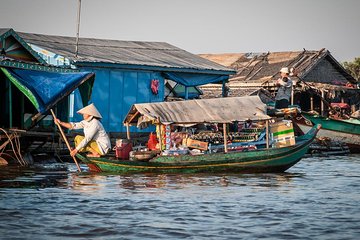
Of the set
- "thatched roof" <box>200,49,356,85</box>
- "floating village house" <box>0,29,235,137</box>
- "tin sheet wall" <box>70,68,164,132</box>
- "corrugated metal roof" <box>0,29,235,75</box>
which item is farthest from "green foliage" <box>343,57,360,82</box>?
"tin sheet wall" <box>70,68,164,132</box>

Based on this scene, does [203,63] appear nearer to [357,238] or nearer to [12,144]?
[12,144]

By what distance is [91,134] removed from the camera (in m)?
14.4

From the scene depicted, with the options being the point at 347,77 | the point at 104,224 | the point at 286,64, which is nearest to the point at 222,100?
the point at 104,224

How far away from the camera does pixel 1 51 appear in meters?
16.7

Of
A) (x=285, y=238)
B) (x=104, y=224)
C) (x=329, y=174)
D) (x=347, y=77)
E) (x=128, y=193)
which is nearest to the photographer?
(x=285, y=238)

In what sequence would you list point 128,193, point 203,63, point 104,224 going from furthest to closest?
Answer: point 203,63, point 128,193, point 104,224

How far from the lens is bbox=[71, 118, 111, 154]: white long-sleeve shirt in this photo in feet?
47.3

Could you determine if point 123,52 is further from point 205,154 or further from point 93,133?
point 205,154

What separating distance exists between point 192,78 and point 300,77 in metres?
8.32

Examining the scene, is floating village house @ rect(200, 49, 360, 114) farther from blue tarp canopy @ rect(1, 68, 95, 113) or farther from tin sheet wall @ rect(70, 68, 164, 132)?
blue tarp canopy @ rect(1, 68, 95, 113)

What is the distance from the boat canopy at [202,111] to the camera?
14.9m

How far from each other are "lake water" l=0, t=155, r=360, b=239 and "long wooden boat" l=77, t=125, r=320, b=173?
0.23 meters

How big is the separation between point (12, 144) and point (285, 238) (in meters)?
8.23

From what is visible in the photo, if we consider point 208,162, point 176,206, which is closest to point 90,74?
point 208,162
